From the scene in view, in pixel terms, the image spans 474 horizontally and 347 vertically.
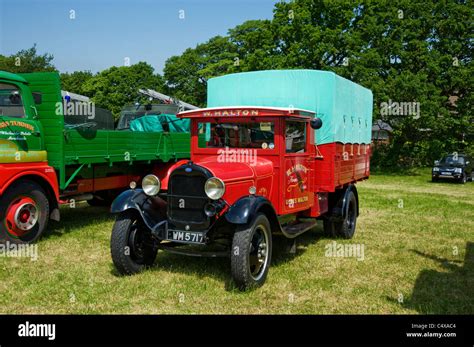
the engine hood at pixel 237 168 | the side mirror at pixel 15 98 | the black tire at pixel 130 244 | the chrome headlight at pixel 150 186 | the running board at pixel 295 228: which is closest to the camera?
the engine hood at pixel 237 168

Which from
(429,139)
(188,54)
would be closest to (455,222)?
(429,139)

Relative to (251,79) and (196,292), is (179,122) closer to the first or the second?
(251,79)

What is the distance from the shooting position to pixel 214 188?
4961 mm

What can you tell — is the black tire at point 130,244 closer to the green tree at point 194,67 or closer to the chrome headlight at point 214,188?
the chrome headlight at point 214,188

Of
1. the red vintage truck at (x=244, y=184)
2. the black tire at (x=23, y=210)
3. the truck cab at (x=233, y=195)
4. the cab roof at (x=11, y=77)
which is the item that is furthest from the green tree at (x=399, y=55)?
the black tire at (x=23, y=210)

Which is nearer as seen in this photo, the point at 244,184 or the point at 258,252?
the point at 258,252

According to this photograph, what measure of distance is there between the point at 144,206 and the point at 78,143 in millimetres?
2795

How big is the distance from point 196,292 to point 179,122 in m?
6.58

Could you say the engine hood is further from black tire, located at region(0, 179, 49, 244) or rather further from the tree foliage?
the tree foliage

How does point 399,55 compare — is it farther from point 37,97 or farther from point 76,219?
point 37,97

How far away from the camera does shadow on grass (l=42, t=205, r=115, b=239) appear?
26.6 feet

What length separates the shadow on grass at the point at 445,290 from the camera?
475 centimetres

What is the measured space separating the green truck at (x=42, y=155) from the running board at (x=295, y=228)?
6.87ft

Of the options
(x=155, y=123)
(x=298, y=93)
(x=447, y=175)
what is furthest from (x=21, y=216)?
(x=447, y=175)
